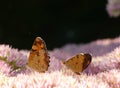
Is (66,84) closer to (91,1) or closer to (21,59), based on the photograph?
(21,59)

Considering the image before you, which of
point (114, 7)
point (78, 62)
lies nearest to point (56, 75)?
point (78, 62)

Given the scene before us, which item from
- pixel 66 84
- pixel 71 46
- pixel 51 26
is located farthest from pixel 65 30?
pixel 66 84

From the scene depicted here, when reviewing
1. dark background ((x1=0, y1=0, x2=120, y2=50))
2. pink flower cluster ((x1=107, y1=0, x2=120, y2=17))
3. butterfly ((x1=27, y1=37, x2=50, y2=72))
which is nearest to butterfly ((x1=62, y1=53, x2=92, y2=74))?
butterfly ((x1=27, y1=37, x2=50, y2=72))

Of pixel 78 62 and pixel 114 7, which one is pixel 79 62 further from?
pixel 114 7

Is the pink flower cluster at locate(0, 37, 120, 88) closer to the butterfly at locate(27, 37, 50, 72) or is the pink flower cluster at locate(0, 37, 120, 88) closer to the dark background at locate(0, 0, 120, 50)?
the butterfly at locate(27, 37, 50, 72)

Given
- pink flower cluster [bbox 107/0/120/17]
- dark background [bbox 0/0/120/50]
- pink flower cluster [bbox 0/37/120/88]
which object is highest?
dark background [bbox 0/0/120/50]

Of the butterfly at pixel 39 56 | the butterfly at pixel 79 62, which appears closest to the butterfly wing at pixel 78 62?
the butterfly at pixel 79 62

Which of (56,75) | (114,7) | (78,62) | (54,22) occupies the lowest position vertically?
(56,75)
